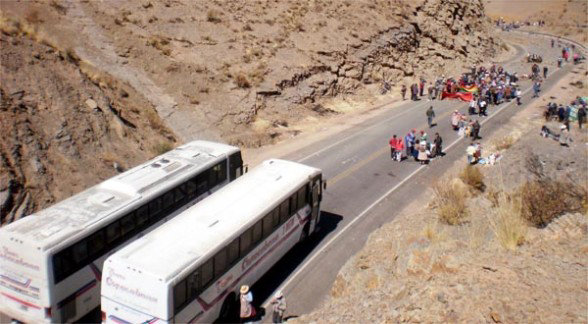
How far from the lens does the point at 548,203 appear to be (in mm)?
14633

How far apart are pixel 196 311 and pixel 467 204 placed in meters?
9.41

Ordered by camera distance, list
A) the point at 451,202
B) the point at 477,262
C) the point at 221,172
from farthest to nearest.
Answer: the point at 221,172
the point at 451,202
the point at 477,262

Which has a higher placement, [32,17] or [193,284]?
[32,17]

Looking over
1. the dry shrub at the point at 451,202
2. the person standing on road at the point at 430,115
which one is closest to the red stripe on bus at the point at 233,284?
the dry shrub at the point at 451,202

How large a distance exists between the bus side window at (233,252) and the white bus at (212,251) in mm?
27

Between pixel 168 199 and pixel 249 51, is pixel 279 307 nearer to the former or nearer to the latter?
pixel 168 199

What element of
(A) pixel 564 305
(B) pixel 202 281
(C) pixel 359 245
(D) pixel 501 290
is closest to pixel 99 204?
(B) pixel 202 281

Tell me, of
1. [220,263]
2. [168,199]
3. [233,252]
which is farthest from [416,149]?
[220,263]

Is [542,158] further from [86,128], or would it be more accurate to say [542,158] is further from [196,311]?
[86,128]

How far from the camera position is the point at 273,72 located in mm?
38375

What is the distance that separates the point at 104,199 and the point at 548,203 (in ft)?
40.3

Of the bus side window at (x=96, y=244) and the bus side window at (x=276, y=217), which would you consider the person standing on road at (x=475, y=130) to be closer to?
the bus side window at (x=276, y=217)

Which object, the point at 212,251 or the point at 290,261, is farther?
the point at 290,261

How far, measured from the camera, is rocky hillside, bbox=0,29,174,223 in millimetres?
20984
